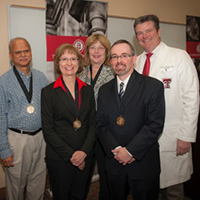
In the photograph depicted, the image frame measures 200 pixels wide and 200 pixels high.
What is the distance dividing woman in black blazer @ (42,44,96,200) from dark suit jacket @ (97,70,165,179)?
0.23 m

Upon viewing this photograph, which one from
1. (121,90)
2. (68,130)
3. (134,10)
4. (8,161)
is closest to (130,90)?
(121,90)

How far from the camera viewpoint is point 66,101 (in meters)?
1.83

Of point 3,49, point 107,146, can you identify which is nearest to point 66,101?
point 107,146

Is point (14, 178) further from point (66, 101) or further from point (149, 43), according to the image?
point (149, 43)

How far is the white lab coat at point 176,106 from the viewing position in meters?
1.96

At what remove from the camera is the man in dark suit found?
164 centimetres

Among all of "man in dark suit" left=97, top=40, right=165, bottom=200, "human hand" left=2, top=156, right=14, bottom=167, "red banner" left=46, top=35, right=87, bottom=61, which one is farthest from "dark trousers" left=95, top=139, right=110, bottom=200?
"red banner" left=46, top=35, right=87, bottom=61

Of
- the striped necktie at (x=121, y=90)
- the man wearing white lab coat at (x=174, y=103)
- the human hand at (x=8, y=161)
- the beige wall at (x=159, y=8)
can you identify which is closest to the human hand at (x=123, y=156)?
the striped necktie at (x=121, y=90)

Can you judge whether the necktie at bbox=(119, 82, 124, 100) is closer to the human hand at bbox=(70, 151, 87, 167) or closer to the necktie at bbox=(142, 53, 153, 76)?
the necktie at bbox=(142, 53, 153, 76)

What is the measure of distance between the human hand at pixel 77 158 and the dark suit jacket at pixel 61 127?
0.03m

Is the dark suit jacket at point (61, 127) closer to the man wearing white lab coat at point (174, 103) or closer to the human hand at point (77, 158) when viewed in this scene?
the human hand at point (77, 158)

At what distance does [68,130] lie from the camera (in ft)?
5.98

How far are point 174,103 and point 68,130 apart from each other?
109 cm

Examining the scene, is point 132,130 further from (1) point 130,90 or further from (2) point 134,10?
(2) point 134,10
